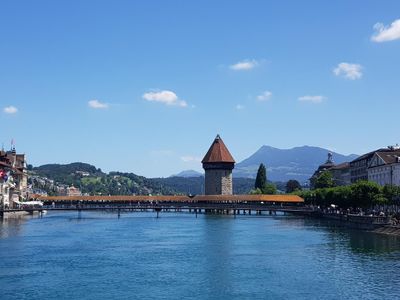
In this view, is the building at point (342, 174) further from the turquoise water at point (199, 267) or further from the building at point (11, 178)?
the turquoise water at point (199, 267)

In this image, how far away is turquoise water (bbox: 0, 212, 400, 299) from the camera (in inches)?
1104

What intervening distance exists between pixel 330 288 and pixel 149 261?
40.8ft

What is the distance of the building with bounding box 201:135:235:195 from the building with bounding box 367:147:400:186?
105 ft

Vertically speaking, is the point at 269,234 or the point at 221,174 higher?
the point at 221,174

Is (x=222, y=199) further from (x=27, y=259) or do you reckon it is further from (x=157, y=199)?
(x=27, y=259)

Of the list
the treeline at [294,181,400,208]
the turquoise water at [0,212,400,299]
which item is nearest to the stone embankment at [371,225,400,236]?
the turquoise water at [0,212,400,299]

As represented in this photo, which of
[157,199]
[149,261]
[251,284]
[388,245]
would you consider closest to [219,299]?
[251,284]

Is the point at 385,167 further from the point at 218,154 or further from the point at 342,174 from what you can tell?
the point at 218,154

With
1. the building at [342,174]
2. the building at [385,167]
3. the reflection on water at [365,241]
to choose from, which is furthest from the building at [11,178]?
the building at [342,174]

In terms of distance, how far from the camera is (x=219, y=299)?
87.6ft

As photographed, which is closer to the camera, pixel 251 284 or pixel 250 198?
pixel 251 284

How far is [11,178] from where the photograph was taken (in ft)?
314

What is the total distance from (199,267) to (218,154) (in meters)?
91.3

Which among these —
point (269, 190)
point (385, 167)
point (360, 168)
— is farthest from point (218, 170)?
point (385, 167)
